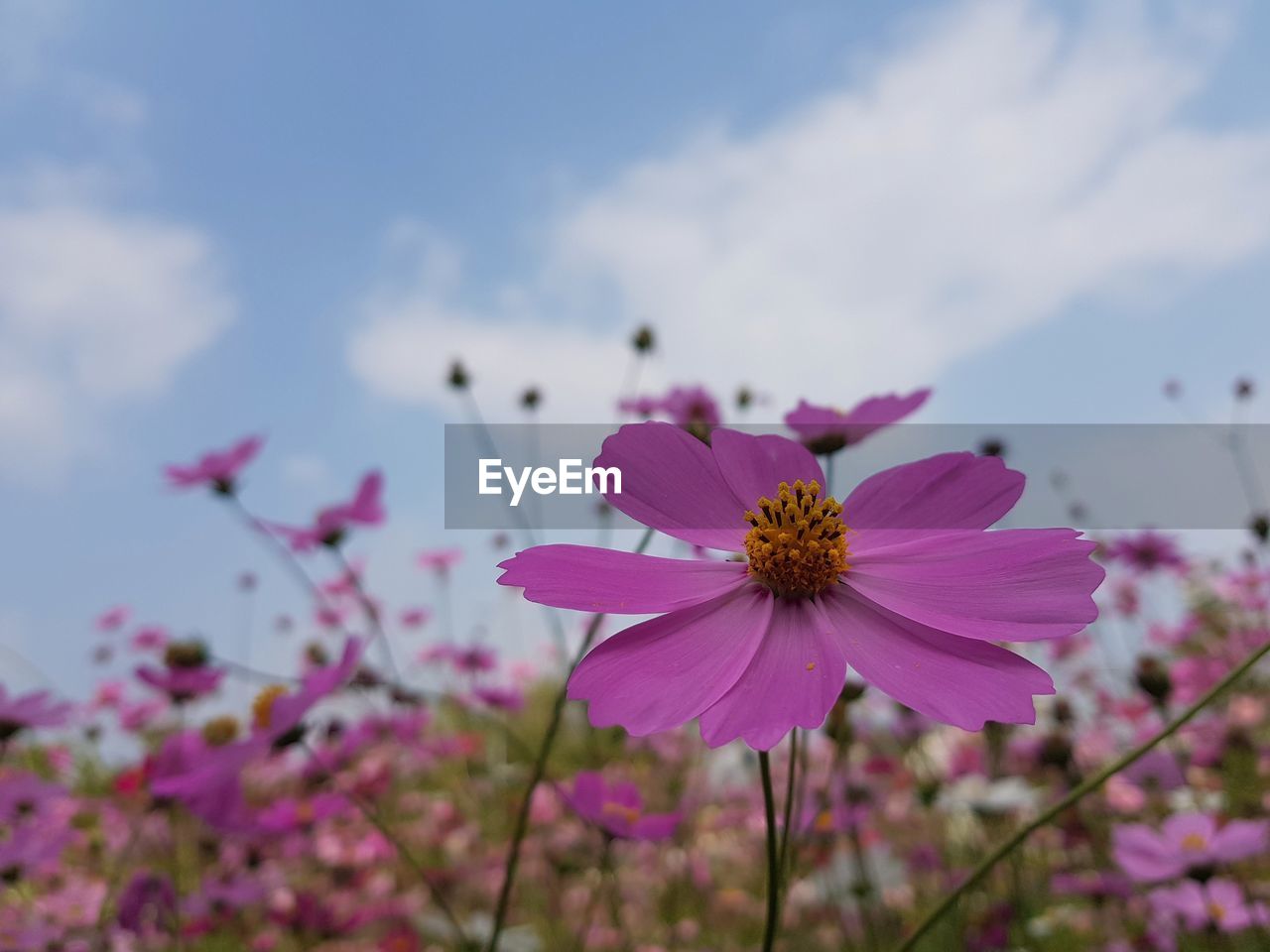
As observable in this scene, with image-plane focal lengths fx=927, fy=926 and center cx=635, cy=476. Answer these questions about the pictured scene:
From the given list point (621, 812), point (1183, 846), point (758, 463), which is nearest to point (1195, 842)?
point (1183, 846)

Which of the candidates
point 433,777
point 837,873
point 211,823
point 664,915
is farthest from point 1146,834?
point 433,777

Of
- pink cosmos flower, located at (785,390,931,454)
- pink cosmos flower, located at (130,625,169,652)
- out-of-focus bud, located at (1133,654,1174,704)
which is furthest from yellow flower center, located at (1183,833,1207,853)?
pink cosmos flower, located at (130,625,169,652)

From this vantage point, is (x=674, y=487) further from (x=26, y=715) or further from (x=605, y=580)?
(x=26, y=715)

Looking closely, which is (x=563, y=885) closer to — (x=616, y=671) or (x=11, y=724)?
(x=11, y=724)

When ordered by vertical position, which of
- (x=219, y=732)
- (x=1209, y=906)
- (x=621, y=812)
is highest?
(x=219, y=732)

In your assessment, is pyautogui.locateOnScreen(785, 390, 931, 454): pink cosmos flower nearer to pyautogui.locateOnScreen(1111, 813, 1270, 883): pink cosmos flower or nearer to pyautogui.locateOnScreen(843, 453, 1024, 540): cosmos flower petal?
pyautogui.locateOnScreen(843, 453, 1024, 540): cosmos flower petal

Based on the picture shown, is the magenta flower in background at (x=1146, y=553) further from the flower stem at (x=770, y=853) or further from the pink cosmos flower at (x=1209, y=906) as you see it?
the flower stem at (x=770, y=853)
